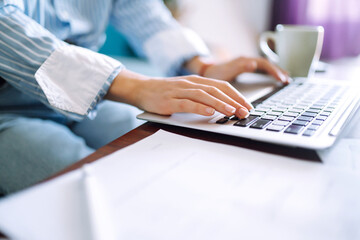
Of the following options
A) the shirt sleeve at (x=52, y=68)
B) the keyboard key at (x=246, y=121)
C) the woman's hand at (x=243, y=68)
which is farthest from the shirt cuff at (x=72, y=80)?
the woman's hand at (x=243, y=68)

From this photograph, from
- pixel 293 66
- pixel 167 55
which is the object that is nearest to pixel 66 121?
pixel 167 55

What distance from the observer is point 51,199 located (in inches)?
9.3

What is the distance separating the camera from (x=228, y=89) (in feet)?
1.45

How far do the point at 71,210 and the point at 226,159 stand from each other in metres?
0.16

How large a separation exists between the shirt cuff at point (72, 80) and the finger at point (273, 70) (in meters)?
0.39

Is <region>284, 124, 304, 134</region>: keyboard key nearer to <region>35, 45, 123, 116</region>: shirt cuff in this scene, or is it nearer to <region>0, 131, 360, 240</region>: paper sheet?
<region>0, 131, 360, 240</region>: paper sheet

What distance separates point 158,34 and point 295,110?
521 mm

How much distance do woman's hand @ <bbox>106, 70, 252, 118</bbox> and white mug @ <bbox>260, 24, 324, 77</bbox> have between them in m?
0.32

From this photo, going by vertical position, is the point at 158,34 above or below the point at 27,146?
above

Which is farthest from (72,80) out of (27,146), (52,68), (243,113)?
(243,113)

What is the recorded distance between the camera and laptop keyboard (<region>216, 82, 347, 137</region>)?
35 cm

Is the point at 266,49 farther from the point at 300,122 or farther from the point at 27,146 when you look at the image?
Result: the point at 27,146

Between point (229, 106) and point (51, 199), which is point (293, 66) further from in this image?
point (51, 199)

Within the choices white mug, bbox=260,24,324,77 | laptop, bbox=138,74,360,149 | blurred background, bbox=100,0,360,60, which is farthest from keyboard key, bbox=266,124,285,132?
blurred background, bbox=100,0,360,60
